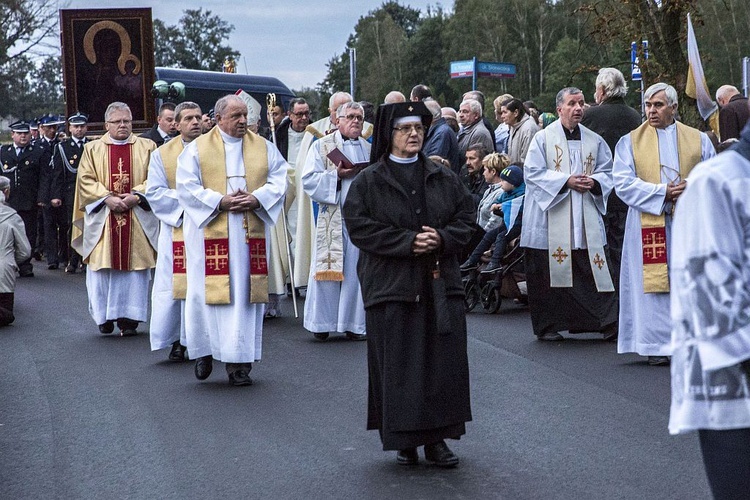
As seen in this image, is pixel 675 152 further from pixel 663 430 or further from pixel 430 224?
pixel 430 224

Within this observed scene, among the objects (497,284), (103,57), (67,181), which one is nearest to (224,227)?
(497,284)

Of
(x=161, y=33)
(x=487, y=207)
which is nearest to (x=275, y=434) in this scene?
(x=487, y=207)

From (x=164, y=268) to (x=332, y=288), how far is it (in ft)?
5.52

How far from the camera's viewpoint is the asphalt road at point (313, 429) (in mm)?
6367

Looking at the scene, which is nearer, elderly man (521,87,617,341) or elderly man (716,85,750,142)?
elderly man (521,87,617,341)

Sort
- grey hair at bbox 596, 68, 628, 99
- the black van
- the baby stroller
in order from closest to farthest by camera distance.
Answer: grey hair at bbox 596, 68, 628, 99, the baby stroller, the black van

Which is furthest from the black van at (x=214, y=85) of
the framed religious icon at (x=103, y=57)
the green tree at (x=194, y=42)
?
the green tree at (x=194, y=42)

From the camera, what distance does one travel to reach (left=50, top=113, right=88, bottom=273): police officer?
64.3ft

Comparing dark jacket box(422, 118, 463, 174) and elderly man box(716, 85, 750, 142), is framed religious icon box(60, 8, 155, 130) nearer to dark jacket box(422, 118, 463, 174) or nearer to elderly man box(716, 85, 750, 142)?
dark jacket box(422, 118, 463, 174)

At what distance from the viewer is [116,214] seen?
41.4 feet

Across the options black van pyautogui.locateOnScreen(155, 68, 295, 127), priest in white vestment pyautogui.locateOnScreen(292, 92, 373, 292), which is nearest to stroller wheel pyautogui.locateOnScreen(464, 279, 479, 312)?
priest in white vestment pyautogui.locateOnScreen(292, 92, 373, 292)

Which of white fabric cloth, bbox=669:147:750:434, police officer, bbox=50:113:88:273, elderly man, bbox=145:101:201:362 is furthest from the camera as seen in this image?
police officer, bbox=50:113:88:273

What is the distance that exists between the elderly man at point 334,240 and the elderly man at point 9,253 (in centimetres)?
364

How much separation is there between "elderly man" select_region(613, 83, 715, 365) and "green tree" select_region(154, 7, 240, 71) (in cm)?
11039
